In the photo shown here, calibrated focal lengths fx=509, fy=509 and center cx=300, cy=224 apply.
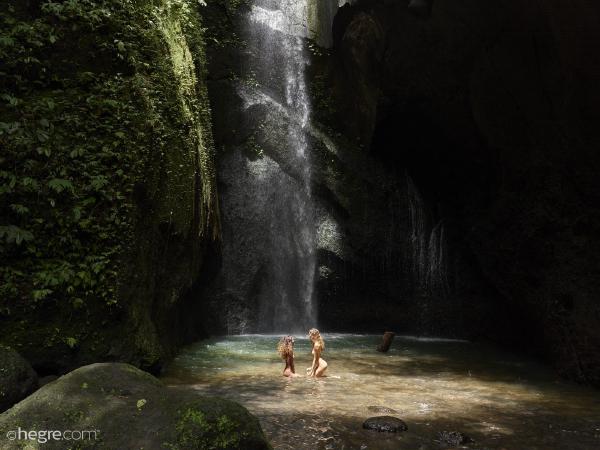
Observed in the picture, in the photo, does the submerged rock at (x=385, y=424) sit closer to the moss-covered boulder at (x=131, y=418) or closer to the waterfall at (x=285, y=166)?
the moss-covered boulder at (x=131, y=418)

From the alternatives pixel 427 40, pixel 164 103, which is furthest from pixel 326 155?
pixel 164 103

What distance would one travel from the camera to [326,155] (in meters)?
16.9

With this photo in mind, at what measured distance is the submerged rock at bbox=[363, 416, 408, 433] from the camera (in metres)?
5.29

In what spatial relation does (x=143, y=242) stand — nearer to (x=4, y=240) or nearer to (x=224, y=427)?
(x=4, y=240)

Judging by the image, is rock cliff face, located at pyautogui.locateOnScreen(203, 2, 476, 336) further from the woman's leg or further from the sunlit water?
the woman's leg

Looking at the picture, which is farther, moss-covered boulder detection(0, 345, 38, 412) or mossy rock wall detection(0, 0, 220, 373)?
mossy rock wall detection(0, 0, 220, 373)

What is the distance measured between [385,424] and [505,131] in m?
7.95

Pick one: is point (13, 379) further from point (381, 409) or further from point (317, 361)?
point (317, 361)

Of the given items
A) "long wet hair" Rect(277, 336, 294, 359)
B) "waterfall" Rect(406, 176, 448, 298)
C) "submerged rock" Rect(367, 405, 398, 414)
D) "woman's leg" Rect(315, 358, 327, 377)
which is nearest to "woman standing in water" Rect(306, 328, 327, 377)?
"woman's leg" Rect(315, 358, 327, 377)

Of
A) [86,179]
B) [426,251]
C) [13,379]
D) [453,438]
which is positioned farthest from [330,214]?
[13,379]

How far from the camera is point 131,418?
10.6 feet

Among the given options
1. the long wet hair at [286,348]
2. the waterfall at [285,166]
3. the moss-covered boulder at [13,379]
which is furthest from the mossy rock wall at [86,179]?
the waterfall at [285,166]

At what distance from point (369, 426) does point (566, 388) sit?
475 centimetres

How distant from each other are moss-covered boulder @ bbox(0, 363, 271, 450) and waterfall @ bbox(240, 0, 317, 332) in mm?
12091
